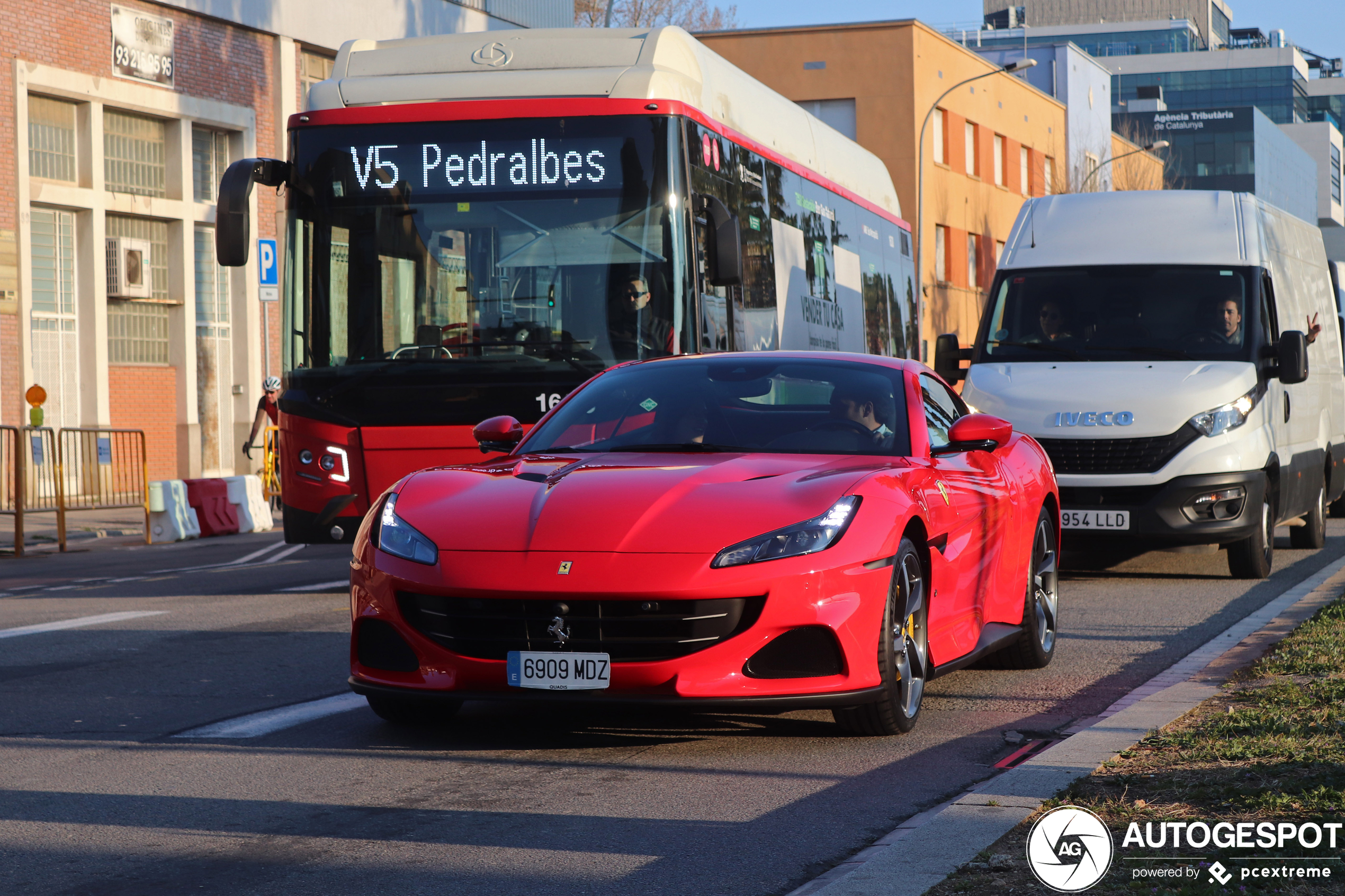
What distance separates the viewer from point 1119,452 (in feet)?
39.2

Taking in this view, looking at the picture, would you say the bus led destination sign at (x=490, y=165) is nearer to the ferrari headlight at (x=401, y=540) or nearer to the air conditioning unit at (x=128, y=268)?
the ferrari headlight at (x=401, y=540)

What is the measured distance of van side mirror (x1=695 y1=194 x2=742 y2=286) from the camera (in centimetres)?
1169

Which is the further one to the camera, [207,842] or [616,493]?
[616,493]

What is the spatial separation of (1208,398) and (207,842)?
28.4ft

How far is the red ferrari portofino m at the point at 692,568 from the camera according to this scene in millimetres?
5879

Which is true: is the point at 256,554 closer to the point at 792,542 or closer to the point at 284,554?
the point at 284,554

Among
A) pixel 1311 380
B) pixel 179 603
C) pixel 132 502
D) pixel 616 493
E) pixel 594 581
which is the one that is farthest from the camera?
pixel 132 502

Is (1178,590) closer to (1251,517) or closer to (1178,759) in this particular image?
(1251,517)

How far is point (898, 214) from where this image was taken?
21.5 m

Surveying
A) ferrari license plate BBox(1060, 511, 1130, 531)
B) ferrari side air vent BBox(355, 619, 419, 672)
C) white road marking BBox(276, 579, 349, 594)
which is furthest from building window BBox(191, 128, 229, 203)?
ferrari side air vent BBox(355, 619, 419, 672)

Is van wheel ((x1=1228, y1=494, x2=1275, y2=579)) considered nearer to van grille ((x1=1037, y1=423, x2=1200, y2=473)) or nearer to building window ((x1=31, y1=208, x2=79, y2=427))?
van grille ((x1=1037, y1=423, x2=1200, y2=473))

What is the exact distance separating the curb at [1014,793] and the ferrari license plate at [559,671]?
1229mm

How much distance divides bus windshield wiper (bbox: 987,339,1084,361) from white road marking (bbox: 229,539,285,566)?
257 inches

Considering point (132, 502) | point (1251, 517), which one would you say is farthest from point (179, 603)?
point (132, 502)
